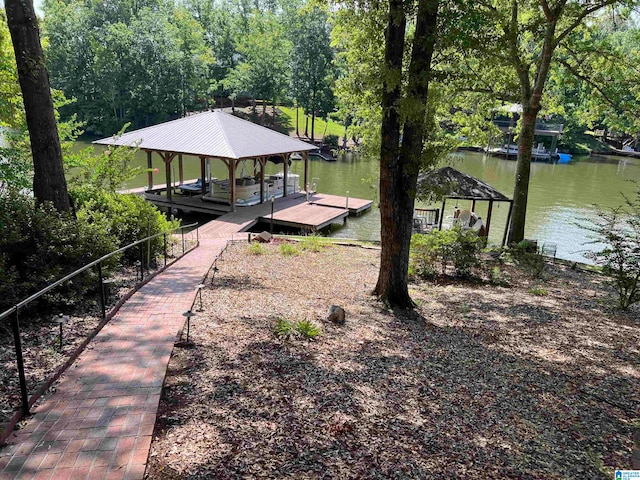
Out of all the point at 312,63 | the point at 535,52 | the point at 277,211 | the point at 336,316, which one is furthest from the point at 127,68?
the point at 336,316

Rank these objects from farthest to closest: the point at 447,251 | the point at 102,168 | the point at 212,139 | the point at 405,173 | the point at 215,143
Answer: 1. the point at 212,139
2. the point at 215,143
3. the point at 102,168
4. the point at 447,251
5. the point at 405,173

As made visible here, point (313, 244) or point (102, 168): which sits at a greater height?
point (102, 168)

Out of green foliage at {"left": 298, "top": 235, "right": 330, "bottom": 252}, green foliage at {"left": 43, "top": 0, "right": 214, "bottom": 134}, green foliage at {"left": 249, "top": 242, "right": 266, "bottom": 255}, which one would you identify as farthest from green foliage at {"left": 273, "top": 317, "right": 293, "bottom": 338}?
green foliage at {"left": 43, "top": 0, "right": 214, "bottom": 134}

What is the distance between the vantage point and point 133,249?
8352 mm

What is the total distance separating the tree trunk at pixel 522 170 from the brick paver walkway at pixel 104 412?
9264mm

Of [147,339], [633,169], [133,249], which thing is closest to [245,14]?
[633,169]

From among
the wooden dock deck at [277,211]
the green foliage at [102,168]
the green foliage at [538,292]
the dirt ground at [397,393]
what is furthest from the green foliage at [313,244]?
the green foliage at [538,292]

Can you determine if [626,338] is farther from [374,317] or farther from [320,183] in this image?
[320,183]

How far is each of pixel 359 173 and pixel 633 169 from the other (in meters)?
23.6

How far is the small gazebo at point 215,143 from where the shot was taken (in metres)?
15.4

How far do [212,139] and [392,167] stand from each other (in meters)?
11.4

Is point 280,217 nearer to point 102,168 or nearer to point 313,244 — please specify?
point 313,244

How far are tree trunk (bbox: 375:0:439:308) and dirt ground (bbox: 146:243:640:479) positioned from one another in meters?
0.51

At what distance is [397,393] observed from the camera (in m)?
4.07
